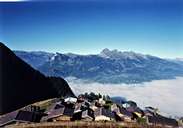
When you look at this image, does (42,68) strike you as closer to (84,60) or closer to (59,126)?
(84,60)

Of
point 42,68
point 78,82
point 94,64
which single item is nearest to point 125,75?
point 94,64

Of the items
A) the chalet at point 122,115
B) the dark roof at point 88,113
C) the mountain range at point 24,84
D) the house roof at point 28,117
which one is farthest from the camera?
the mountain range at point 24,84

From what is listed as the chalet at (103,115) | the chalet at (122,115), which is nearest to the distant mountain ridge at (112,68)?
the chalet at (122,115)

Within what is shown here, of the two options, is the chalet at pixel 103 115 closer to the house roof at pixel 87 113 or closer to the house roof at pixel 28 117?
the house roof at pixel 87 113

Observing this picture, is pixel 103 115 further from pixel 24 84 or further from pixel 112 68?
pixel 112 68

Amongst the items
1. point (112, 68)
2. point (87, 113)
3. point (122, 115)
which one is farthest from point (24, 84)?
point (112, 68)

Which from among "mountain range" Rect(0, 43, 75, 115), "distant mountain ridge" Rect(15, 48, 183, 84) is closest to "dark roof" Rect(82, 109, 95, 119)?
"mountain range" Rect(0, 43, 75, 115)
